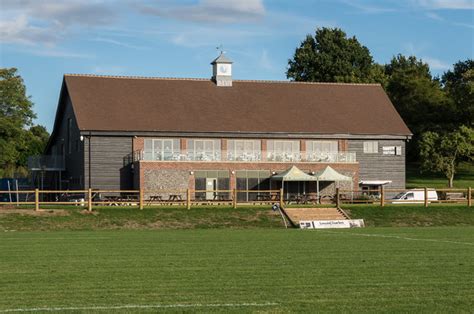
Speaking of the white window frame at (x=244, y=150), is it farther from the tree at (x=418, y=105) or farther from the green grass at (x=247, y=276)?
the green grass at (x=247, y=276)

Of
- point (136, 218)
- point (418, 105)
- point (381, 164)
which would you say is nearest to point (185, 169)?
point (381, 164)

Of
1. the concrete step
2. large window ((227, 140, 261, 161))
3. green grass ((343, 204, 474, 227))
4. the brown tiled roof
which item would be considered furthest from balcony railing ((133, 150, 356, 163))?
the concrete step

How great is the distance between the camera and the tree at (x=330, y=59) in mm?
94562

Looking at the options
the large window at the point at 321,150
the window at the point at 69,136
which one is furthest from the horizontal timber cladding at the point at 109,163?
the large window at the point at 321,150

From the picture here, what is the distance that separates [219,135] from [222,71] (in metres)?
7.73

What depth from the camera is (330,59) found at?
94938 millimetres

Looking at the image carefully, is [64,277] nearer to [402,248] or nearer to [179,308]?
[179,308]

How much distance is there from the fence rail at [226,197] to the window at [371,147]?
3.27 m

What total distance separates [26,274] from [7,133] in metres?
64.3

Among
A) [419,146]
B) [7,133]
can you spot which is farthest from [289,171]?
[7,133]

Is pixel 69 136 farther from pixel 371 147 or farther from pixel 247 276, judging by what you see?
pixel 247 276

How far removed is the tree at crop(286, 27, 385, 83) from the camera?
9456cm

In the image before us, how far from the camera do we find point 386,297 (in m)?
12.9

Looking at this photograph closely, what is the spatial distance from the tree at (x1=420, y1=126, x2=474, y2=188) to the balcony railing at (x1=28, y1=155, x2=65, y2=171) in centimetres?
3020
